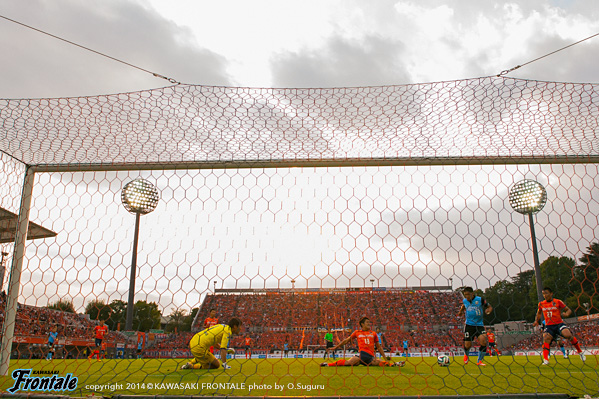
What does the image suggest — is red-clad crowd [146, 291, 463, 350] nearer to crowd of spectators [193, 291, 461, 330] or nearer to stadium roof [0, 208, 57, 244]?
crowd of spectators [193, 291, 461, 330]

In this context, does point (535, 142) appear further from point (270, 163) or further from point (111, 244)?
point (111, 244)

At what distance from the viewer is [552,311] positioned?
7.57 m

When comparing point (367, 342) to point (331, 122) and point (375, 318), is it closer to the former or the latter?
point (331, 122)

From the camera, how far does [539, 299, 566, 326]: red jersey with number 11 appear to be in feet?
24.6

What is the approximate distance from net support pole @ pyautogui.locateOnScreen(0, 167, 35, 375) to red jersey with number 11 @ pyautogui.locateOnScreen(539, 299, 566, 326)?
8.76 meters

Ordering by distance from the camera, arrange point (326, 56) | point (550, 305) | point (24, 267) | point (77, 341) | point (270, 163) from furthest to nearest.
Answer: point (77, 341) < point (550, 305) < point (326, 56) < point (24, 267) < point (270, 163)

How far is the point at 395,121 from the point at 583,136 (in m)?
2.40

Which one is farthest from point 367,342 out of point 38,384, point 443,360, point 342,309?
point 342,309

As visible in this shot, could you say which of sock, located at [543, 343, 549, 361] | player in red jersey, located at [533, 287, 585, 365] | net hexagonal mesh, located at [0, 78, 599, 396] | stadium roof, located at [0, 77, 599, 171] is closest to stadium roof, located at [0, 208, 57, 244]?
net hexagonal mesh, located at [0, 78, 599, 396]

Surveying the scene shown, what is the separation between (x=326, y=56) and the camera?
5648 millimetres

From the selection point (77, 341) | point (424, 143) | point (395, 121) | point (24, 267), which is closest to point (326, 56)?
point (395, 121)

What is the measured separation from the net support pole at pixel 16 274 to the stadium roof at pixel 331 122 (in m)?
0.85

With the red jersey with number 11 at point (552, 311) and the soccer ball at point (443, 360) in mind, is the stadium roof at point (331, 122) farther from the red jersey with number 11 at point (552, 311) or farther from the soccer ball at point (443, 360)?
the soccer ball at point (443, 360)

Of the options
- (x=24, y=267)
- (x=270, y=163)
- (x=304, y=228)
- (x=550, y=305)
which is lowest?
(x=550, y=305)
